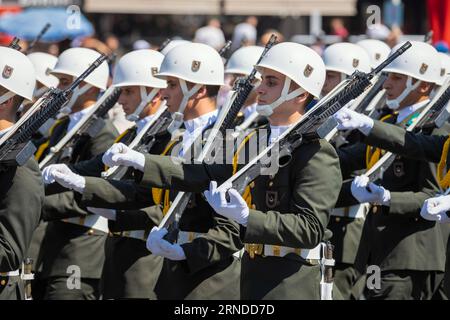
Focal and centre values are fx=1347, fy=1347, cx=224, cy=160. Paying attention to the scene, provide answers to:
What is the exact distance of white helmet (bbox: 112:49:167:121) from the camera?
1027 cm

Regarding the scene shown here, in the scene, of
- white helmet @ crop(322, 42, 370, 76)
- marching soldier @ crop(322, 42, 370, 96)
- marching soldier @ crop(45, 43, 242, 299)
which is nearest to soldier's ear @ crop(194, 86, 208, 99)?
marching soldier @ crop(45, 43, 242, 299)

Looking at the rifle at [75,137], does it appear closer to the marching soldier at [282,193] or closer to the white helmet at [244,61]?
the white helmet at [244,61]

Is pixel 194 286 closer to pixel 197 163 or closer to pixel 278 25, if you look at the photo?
pixel 197 163

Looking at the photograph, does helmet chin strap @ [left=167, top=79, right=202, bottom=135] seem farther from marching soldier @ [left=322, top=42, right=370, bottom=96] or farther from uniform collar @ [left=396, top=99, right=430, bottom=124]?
marching soldier @ [left=322, top=42, right=370, bottom=96]

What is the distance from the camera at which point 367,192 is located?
29.6 ft

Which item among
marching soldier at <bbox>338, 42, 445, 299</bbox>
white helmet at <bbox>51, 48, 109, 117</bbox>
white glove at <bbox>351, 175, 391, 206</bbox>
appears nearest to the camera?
white glove at <bbox>351, 175, 391, 206</bbox>

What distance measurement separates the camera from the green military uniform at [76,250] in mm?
10086

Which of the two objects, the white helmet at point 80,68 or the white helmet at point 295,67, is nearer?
the white helmet at point 295,67

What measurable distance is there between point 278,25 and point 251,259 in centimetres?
1597

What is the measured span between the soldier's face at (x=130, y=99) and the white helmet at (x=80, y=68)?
626mm

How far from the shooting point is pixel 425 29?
24.9 m

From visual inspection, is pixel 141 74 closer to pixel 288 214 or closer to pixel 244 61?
pixel 244 61

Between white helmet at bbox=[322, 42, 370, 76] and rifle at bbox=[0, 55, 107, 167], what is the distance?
3.63 meters

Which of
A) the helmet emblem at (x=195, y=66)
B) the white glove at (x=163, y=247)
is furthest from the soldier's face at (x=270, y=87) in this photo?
the helmet emblem at (x=195, y=66)
